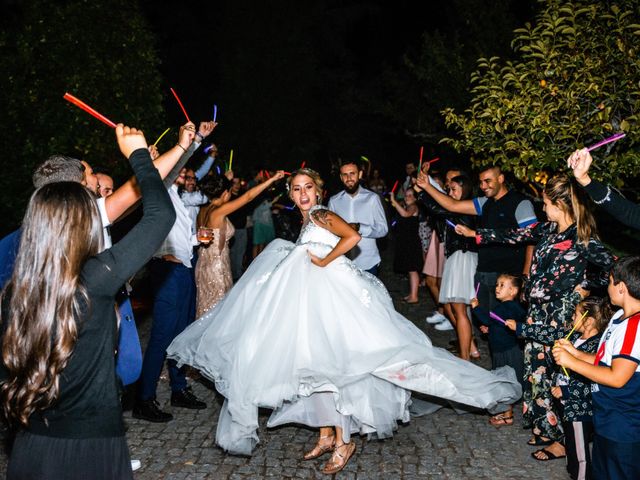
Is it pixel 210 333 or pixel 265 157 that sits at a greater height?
pixel 265 157

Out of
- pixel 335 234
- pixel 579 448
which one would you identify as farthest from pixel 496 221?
pixel 579 448

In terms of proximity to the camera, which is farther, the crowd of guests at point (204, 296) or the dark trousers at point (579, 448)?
the dark trousers at point (579, 448)

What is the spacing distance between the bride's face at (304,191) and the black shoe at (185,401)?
205 cm

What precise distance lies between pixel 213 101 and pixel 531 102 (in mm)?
19091

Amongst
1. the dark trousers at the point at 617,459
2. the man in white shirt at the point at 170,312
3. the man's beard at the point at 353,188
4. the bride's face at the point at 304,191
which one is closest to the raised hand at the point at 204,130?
the bride's face at the point at 304,191

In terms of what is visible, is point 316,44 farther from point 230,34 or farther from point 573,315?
point 573,315

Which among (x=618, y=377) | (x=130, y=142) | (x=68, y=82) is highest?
(x=68, y=82)

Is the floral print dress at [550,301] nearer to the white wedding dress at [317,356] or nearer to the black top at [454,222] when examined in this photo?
the white wedding dress at [317,356]

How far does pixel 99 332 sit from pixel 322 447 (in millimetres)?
2612

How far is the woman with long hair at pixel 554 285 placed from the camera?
4047 mm

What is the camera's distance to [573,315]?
414 centimetres

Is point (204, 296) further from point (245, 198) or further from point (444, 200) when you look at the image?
point (444, 200)

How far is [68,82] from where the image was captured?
29.1 feet

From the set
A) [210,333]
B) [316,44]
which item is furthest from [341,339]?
[316,44]
